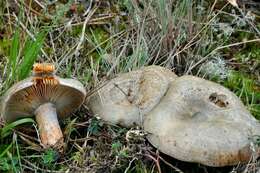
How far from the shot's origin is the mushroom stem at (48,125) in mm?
2727

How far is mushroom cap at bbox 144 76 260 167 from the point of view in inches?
98.2

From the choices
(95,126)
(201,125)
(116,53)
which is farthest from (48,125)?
(116,53)

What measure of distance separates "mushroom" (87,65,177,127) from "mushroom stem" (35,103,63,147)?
21 centimetres

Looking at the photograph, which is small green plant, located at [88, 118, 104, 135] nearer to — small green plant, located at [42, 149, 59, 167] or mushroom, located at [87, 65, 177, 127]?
mushroom, located at [87, 65, 177, 127]

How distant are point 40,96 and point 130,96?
0.44 meters

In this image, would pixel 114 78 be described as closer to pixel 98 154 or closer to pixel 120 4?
pixel 98 154

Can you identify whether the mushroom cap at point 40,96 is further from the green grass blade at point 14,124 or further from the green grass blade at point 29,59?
the green grass blade at point 29,59

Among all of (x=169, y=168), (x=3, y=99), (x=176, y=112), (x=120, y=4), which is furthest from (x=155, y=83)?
(x=120, y=4)

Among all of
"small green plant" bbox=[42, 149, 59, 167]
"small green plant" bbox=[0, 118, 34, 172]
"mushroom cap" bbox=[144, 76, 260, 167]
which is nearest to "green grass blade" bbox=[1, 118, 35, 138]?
"small green plant" bbox=[0, 118, 34, 172]

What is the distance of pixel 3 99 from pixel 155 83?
728 mm

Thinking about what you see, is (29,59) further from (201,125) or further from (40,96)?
(201,125)

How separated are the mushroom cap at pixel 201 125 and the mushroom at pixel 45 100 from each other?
400 millimetres

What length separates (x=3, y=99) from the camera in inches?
104

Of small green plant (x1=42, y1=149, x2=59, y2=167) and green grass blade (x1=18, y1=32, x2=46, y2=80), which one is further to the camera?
green grass blade (x1=18, y1=32, x2=46, y2=80)
